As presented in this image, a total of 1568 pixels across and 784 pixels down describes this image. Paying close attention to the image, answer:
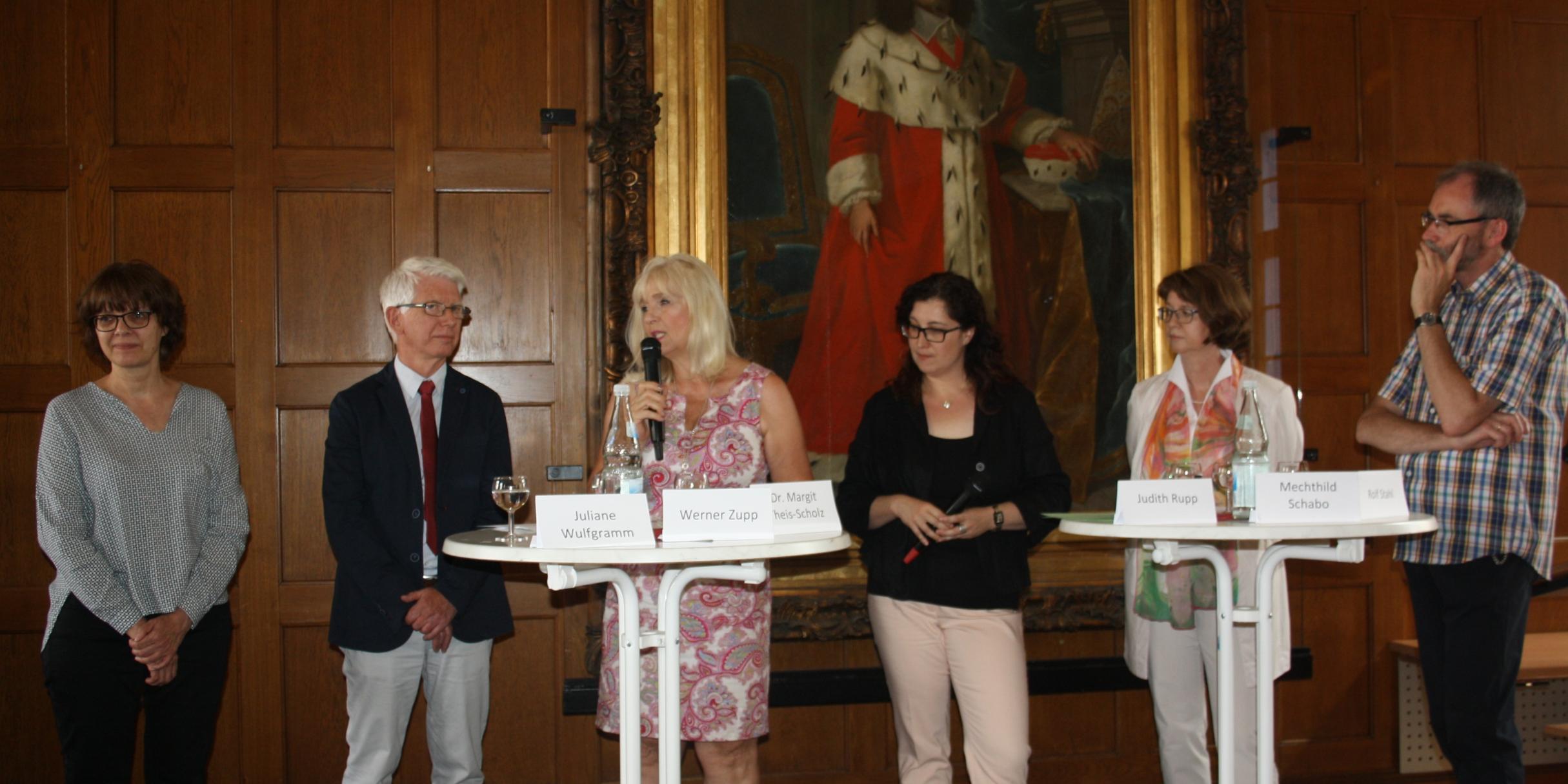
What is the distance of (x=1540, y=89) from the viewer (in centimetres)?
384

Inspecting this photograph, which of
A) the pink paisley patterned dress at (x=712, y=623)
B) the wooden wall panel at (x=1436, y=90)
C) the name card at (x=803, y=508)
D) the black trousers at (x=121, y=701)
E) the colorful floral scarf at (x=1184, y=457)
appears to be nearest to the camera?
the name card at (x=803, y=508)

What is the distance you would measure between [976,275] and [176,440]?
2658 millimetres

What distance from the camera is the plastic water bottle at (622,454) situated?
7.72 feet

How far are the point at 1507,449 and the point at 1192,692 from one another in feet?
3.40

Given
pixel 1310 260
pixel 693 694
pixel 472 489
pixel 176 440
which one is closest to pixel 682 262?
pixel 472 489

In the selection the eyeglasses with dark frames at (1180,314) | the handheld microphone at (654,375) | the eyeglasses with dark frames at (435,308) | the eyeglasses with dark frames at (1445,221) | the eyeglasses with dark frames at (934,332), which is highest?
the eyeglasses with dark frames at (1445,221)

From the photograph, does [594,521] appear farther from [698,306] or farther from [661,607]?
[698,306]

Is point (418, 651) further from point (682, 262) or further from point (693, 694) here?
point (682, 262)

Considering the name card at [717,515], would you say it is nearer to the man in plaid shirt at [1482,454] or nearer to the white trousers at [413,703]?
the white trousers at [413,703]

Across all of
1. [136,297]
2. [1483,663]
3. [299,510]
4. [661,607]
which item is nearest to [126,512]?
[136,297]

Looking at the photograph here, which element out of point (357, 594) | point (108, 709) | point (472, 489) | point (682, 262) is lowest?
point (108, 709)

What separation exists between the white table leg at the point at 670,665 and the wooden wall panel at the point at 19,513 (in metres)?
2.67

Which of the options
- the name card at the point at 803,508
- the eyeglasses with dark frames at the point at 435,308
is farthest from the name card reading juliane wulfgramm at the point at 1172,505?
the eyeglasses with dark frames at the point at 435,308

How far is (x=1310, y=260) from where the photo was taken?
4301 millimetres
